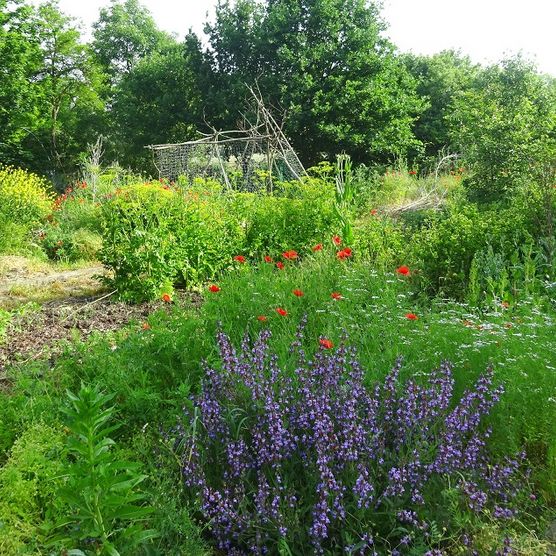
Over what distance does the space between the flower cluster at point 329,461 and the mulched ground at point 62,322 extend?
231cm

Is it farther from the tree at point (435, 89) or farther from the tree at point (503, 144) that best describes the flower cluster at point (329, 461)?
the tree at point (435, 89)

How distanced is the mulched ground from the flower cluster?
231cm

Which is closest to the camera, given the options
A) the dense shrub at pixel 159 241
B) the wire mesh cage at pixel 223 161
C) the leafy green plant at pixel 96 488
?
the leafy green plant at pixel 96 488

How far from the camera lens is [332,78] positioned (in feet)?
66.7

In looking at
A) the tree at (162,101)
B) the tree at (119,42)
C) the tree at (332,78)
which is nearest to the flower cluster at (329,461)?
the tree at (332,78)

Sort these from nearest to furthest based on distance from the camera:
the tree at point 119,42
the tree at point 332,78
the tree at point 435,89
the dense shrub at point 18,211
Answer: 1. the dense shrub at point 18,211
2. the tree at point 332,78
3. the tree at point 435,89
4. the tree at point 119,42

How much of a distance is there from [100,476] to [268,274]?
129 inches

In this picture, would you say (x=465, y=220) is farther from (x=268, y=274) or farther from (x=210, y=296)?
(x=210, y=296)

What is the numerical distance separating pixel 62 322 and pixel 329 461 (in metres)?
4.17

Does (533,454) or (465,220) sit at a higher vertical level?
(465,220)

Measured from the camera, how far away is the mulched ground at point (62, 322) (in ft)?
15.5

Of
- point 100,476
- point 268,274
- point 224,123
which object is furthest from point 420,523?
point 224,123

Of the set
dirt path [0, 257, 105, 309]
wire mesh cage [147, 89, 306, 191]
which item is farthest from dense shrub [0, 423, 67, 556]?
wire mesh cage [147, 89, 306, 191]

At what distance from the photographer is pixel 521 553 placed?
80.9 inches
